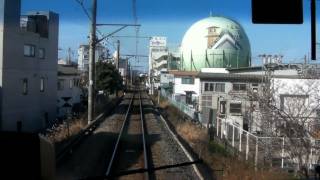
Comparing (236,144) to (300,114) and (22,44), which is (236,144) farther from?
(22,44)

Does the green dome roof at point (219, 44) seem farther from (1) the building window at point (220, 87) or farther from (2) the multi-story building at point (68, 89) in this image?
(1) the building window at point (220, 87)

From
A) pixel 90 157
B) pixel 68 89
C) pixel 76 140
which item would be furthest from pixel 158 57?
pixel 90 157

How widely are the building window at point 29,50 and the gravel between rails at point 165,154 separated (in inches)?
373

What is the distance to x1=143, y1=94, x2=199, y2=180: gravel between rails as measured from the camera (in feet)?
50.6

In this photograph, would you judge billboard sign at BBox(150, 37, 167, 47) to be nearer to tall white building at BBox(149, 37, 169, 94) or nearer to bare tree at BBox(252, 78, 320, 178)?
tall white building at BBox(149, 37, 169, 94)

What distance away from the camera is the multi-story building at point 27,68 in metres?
33.1

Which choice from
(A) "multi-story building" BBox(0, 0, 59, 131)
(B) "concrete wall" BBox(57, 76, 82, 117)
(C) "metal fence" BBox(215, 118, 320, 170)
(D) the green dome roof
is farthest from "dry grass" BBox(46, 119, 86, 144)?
(D) the green dome roof

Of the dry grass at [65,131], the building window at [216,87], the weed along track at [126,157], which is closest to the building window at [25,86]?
the dry grass at [65,131]

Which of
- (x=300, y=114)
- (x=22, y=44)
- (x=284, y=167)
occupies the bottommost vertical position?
(x=284, y=167)

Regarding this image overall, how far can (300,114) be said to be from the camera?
20234 millimetres

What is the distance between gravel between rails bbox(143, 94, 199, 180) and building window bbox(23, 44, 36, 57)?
31.1 ft

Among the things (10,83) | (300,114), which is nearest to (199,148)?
(300,114)

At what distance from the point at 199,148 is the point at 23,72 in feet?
58.8

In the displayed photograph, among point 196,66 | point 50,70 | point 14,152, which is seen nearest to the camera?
point 14,152
